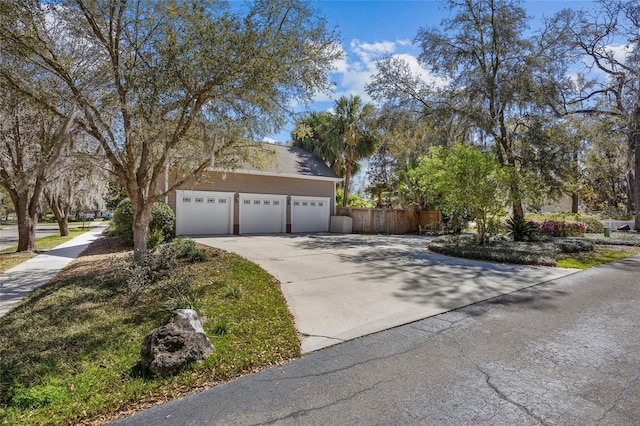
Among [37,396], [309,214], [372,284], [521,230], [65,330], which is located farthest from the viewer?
[309,214]

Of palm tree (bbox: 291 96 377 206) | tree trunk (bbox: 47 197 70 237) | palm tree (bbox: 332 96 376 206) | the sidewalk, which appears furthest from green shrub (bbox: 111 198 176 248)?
palm tree (bbox: 332 96 376 206)

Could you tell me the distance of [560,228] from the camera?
16.2 meters

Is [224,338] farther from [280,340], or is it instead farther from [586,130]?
[586,130]

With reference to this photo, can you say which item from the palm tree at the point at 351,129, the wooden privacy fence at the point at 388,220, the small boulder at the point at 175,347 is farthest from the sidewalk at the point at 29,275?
the palm tree at the point at 351,129

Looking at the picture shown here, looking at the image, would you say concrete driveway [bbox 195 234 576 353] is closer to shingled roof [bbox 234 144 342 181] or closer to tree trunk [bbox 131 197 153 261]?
tree trunk [bbox 131 197 153 261]

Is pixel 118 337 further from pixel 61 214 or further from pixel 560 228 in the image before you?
pixel 560 228

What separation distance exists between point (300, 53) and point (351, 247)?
713 centimetres

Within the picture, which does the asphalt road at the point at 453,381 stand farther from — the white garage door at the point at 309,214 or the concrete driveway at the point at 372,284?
the white garage door at the point at 309,214

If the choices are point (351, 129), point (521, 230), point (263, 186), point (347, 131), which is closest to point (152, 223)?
point (263, 186)

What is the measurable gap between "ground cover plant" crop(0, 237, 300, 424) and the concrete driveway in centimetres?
44

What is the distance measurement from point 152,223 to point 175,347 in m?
9.82

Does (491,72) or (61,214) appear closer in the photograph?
(491,72)

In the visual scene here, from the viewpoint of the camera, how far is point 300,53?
21.8ft

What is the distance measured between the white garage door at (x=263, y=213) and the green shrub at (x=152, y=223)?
4180 mm
